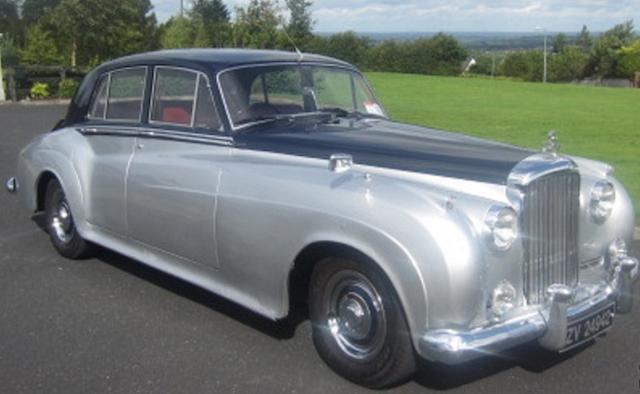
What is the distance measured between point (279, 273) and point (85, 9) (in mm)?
25109

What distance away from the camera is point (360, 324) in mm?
3777

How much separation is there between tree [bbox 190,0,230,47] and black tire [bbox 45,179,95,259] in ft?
71.3

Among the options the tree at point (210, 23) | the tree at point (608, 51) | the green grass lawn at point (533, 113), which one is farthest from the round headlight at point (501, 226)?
the tree at point (608, 51)

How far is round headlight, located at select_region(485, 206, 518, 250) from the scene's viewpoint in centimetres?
343

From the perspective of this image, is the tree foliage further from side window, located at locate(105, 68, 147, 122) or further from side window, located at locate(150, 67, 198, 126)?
side window, located at locate(150, 67, 198, 126)

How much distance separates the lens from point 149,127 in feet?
16.8

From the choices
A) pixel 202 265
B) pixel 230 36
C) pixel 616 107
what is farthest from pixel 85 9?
pixel 202 265

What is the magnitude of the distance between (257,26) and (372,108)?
63.9 feet

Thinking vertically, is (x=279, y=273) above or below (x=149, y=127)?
below

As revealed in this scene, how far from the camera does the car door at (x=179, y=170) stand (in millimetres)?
4527

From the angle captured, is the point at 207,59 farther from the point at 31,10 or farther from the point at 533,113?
the point at 31,10

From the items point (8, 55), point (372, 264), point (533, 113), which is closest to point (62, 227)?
point (372, 264)

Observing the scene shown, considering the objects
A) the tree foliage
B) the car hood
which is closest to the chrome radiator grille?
the car hood

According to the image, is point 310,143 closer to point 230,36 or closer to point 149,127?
point 149,127
